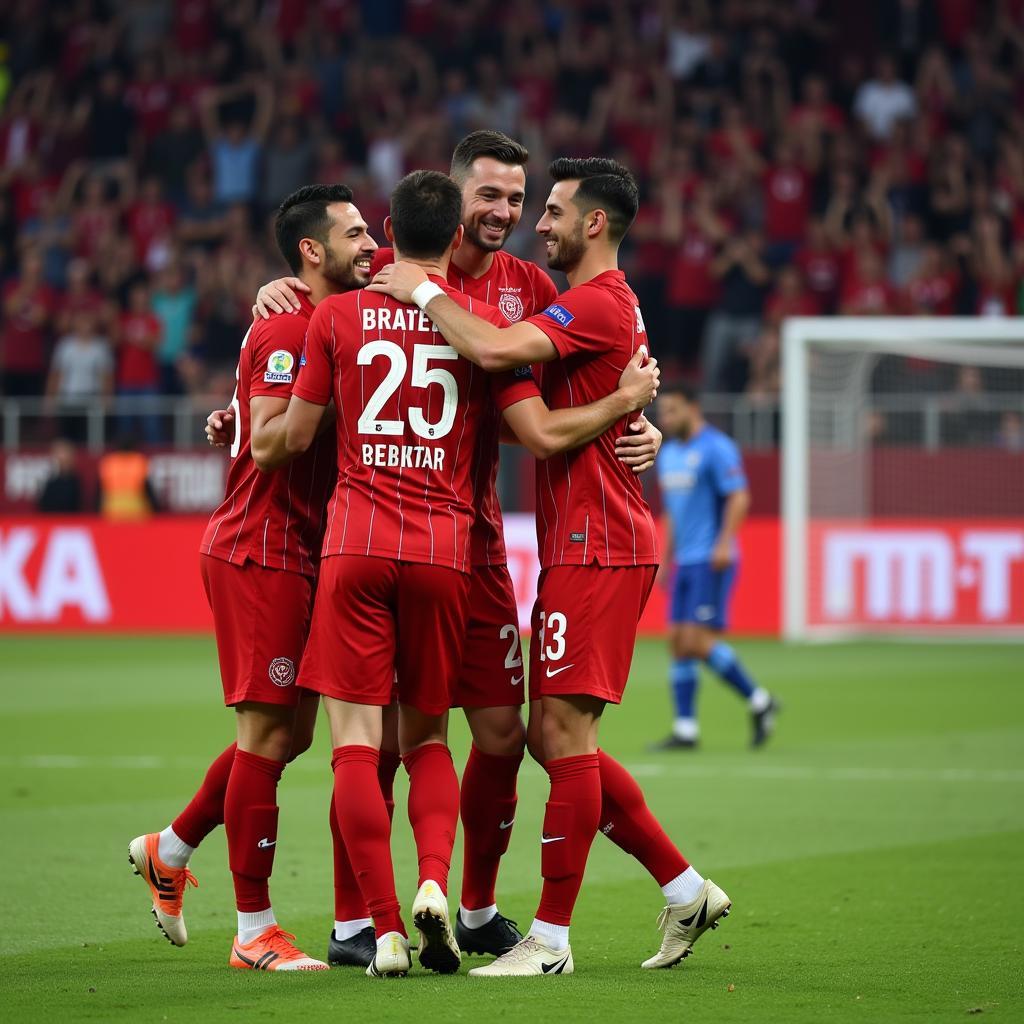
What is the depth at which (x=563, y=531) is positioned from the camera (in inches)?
221

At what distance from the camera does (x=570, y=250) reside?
18.8ft

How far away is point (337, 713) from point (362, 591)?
14.2 inches

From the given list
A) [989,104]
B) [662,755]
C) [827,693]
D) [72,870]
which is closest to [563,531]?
[72,870]

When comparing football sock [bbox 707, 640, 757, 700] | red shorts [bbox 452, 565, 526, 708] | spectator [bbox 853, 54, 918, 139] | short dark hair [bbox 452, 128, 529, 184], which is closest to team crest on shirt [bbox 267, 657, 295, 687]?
red shorts [bbox 452, 565, 526, 708]

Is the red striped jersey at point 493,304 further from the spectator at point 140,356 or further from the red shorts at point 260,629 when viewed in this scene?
the spectator at point 140,356

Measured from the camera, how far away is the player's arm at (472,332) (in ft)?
17.4

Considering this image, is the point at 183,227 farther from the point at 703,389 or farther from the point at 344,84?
the point at 703,389

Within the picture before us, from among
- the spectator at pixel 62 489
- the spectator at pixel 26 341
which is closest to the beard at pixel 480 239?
the spectator at pixel 62 489

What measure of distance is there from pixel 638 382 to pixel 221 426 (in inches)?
54.9

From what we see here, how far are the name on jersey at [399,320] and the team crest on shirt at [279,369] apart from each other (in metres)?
0.31

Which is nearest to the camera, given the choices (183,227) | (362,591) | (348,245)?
(362,591)

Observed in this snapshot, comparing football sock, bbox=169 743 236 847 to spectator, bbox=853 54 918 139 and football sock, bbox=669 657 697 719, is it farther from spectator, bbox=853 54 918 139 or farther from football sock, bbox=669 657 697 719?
spectator, bbox=853 54 918 139

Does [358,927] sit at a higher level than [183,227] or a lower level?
lower

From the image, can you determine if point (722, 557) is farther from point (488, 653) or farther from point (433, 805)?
point (433, 805)
